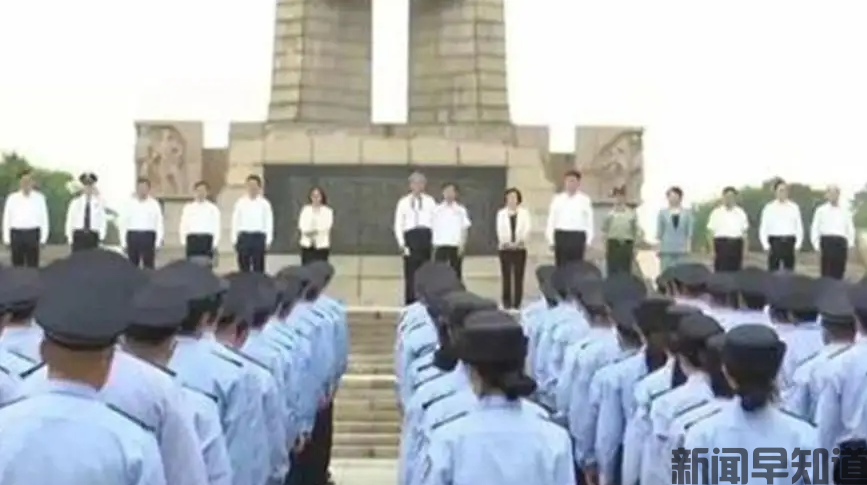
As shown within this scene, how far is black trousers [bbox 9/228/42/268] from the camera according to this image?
84.6ft

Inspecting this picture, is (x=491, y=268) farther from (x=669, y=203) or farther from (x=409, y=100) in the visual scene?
(x=409, y=100)

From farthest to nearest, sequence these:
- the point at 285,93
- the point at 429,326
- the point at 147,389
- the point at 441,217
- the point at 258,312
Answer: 1. the point at 285,93
2. the point at 441,217
3. the point at 429,326
4. the point at 258,312
5. the point at 147,389

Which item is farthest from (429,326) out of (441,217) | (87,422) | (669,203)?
(669,203)

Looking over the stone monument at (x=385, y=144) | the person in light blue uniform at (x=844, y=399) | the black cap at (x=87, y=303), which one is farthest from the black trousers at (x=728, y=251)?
the black cap at (x=87, y=303)

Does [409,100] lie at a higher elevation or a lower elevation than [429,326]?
higher

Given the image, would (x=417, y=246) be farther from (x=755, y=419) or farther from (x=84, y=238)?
(x=755, y=419)

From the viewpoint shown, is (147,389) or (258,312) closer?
(147,389)

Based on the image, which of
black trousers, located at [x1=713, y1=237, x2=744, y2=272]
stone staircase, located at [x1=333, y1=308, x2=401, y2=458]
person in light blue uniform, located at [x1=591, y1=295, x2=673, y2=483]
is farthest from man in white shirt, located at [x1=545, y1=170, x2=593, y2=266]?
person in light blue uniform, located at [x1=591, y1=295, x2=673, y2=483]

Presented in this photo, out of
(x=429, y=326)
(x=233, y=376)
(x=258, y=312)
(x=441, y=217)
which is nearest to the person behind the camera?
(x=233, y=376)

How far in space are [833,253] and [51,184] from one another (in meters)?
43.8

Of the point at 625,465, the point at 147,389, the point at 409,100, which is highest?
the point at 409,100

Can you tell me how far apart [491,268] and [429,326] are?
15.6 meters

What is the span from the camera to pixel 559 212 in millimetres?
25062

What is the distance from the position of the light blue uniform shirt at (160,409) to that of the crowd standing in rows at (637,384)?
94cm
